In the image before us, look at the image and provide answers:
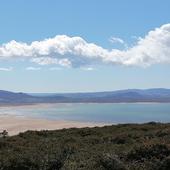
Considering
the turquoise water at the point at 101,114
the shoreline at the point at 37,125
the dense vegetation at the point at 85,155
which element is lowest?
the shoreline at the point at 37,125

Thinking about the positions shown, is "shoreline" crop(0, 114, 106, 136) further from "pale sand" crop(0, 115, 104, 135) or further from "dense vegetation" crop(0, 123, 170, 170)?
"dense vegetation" crop(0, 123, 170, 170)

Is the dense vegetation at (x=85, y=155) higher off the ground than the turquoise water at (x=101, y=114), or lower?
higher

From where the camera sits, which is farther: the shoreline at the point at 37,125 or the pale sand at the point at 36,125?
the pale sand at the point at 36,125

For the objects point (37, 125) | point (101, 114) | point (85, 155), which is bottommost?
point (37, 125)

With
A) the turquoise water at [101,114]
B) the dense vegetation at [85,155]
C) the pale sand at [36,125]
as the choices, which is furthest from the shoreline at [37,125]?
the dense vegetation at [85,155]

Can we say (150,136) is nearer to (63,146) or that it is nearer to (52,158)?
(63,146)

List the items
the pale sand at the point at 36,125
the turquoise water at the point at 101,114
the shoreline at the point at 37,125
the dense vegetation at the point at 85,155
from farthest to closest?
1. the turquoise water at the point at 101,114
2. the pale sand at the point at 36,125
3. the shoreline at the point at 37,125
4. the dense vegetation at the point at 85,155

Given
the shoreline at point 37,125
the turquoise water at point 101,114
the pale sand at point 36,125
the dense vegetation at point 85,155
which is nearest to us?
the dense vegetation at point 85,155

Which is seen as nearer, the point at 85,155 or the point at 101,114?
the point at 85,155

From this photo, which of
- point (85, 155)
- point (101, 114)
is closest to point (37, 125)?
point (101, 114)

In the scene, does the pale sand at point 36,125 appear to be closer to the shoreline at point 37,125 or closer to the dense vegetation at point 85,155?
the shoreline at point 37,125

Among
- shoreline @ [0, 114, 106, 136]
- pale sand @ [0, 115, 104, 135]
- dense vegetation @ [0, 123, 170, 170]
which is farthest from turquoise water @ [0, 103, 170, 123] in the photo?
dense vegetation @ [0, 123, 170, 170]

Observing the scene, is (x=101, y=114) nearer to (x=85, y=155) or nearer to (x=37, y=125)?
(x=37, y=125)

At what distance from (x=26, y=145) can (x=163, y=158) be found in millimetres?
5386
